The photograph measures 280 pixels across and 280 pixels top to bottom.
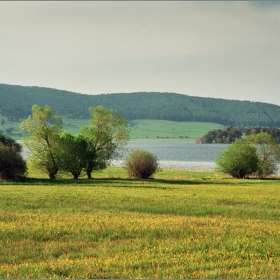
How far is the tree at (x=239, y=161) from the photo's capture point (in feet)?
263

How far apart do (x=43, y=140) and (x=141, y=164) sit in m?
15.1

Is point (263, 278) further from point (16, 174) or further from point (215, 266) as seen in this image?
Answer: point (16, 174)

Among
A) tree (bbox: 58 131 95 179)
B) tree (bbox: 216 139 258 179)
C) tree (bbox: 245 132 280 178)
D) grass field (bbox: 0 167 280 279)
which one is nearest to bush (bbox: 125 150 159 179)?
tree (bbox: 58 131 95 179)

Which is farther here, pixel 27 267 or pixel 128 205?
pixel 128 205

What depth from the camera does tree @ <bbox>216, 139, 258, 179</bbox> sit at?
263ft

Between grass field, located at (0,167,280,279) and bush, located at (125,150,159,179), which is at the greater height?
bush, located at (125,150,159,179)

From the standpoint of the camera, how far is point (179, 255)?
13406 mm

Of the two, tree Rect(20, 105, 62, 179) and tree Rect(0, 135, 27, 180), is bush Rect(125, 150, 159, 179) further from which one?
tree Rect(0, 135, 27, 180)

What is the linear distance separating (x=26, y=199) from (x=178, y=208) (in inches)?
381

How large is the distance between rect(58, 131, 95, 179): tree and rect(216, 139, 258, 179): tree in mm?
25061

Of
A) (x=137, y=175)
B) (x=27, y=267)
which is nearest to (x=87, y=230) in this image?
(x=27, y=267)

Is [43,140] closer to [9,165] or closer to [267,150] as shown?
[9,165]

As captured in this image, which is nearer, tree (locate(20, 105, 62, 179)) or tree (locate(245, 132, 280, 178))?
tree (locate(20, 105, 62, 179))

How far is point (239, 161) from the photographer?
8038 cm
